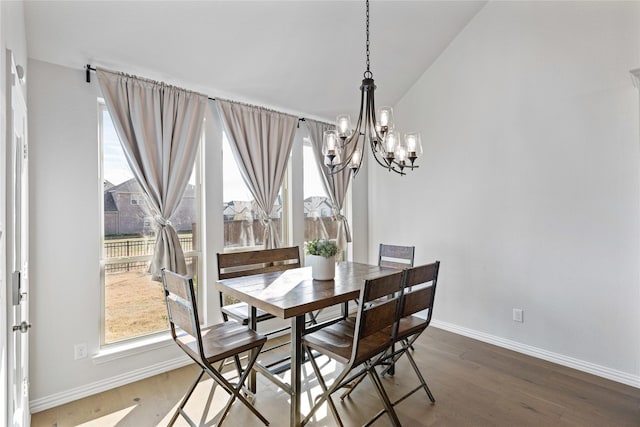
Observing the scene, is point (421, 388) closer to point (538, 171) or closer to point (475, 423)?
point (475, 423)

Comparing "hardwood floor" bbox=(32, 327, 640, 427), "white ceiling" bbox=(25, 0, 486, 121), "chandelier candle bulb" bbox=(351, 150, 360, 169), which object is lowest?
"hardwood floor" bbox=(32, 327, 640, 427)

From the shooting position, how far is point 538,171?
3.09 metres

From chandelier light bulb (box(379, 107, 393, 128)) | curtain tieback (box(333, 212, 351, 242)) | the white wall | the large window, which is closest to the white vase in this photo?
chandelier light bulb (box(379, 107, 393, 128))

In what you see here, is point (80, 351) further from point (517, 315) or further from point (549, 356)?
point (549, 356)

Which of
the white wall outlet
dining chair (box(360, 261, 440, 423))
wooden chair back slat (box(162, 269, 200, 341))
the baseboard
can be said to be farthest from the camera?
the white wall outlet

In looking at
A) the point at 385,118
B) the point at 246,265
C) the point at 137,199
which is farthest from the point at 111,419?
the point at 385,118

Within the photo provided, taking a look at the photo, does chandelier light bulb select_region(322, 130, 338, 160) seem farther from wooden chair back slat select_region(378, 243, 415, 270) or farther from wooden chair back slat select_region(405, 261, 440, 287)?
wooden chair back slat select_region(378, 243, 415, 270)

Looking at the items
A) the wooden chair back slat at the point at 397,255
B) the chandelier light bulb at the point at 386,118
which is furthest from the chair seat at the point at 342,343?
the chandelier light bulb at the point at 386,118

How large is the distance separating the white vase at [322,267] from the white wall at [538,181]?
193 cm

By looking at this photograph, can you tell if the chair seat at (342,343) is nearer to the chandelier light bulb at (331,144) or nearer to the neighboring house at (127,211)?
the chandelier light bulb at (331,144)

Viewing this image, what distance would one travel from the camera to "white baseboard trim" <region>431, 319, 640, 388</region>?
263 cm

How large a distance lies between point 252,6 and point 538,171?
287 centimetres

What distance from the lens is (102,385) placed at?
8.25 feet

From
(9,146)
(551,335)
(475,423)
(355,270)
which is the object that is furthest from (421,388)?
(9,146)
